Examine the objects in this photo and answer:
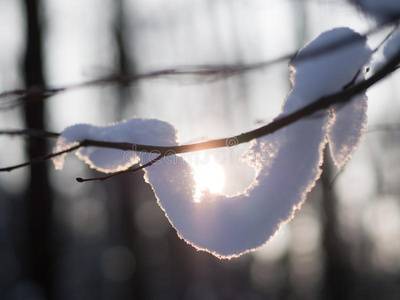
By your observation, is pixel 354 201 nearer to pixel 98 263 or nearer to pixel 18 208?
pixel 98 263

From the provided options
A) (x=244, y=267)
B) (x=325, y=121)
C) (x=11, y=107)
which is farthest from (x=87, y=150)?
(x=244, y=267)

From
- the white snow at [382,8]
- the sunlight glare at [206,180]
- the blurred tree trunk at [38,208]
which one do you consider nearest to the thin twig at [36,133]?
the sunlight glare at [206,180]

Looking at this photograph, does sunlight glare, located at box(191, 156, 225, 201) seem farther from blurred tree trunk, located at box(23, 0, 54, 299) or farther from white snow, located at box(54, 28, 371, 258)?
blurred tree trunk, located at box(23, 0, 54, 299)

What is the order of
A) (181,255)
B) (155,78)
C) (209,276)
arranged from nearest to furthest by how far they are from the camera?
1. (155,78)
2. (181,255)
3. (209,276)

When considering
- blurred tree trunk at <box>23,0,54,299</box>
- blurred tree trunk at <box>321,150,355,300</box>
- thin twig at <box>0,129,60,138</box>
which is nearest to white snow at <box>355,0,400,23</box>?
thin twig at <box>0,129,60,138</box>

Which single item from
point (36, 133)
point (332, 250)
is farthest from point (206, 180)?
point (332, 250)

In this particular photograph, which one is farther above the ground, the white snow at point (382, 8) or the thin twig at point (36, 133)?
the white snow at point (382, 8)

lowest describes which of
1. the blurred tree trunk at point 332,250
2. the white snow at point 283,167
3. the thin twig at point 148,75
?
the blurred tree trunk at point 332,250

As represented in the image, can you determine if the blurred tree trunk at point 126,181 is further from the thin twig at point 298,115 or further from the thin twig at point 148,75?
the thin twig at point 298,115
